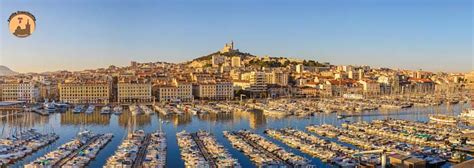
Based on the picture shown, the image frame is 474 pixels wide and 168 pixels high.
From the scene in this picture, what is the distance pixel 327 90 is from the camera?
29.4 metres

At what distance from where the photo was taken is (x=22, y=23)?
446 centimetres

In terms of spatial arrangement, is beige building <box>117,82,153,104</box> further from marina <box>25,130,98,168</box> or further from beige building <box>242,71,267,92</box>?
marina <box>25,130,98,168</box>

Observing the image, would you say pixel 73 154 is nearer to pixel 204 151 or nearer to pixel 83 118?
pixel 204 151

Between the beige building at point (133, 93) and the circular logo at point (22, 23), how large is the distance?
19717 mm

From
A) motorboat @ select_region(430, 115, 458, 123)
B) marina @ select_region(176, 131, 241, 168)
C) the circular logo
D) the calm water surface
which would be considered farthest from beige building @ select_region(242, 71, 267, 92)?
the circular logo

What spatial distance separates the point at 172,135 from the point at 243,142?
275 centimetres

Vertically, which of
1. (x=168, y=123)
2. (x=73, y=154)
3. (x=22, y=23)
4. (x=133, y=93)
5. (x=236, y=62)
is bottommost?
(x=73, y=154)

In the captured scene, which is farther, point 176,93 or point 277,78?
point 277,78

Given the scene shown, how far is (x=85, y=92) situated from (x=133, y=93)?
2.43m

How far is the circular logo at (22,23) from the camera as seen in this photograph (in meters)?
4.45

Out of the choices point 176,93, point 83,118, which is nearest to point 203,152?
point 83,118

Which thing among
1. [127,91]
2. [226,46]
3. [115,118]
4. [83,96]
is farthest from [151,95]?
[226,46]

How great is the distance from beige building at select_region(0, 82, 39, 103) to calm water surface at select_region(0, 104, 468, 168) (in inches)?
222

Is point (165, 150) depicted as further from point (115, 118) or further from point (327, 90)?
point (327, 90)
